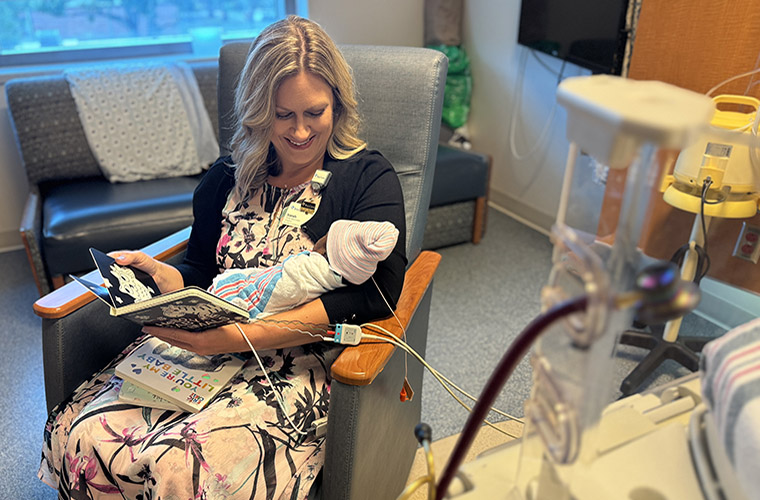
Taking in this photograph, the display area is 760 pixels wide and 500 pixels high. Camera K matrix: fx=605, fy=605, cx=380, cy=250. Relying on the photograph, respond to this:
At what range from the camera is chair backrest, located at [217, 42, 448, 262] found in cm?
149

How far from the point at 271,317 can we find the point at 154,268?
33 centimetres

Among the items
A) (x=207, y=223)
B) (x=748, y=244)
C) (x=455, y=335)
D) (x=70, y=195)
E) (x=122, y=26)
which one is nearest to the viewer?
(x=207, y=223)

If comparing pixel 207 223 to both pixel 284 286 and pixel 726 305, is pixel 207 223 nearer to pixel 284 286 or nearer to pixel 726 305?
pixel 284 286

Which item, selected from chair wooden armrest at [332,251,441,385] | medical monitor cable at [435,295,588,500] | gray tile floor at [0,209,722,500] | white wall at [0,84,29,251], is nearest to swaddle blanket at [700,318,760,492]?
medical monitor cable at [435,295,588,500]

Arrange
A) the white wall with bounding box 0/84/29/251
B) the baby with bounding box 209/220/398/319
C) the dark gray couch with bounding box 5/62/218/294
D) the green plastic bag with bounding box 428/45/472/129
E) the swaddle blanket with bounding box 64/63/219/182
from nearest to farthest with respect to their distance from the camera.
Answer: the baby with bounding box 209/220/398/319, the dark gray couch with bounding box 5/62/218/294, the swaddle blanket with bounding box 64/63/219/182, the white wall with bounding box 0/84/29/251, the green plastic bag with bounding box 428/45/472/129

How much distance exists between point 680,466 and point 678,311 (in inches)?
11.7

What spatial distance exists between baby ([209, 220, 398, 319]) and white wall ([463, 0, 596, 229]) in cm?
194

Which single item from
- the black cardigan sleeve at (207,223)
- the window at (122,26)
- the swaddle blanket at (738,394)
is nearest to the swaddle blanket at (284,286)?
the black cardigan sleeve at (207,223)

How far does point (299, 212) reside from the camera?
135 cm

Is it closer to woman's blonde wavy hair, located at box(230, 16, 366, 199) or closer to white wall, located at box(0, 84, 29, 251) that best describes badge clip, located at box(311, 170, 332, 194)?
woman's blonde wavy hair, located at box(230, 16, 366, 199)

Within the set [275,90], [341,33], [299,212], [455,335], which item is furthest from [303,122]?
[341,33]

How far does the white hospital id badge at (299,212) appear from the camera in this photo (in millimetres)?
1340

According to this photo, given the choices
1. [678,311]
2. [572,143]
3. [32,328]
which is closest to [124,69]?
[32,328]

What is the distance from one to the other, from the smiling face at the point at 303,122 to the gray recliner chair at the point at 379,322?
243mm
